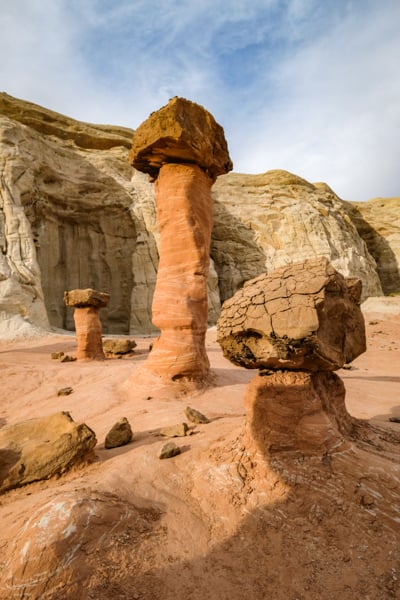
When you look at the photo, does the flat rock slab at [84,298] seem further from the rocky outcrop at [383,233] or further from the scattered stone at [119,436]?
the rocky outcrop at [383,233]

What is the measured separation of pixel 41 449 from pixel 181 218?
435cm

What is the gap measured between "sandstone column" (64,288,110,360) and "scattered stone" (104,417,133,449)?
19.3 ft

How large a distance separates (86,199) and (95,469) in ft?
64.3

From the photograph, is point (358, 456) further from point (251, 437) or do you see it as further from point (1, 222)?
point (1, 222)

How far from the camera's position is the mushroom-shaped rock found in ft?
6.66

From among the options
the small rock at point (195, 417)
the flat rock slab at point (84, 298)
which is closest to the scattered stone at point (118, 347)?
the flat rock slab at point (84, 298)

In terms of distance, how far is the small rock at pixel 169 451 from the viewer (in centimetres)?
242


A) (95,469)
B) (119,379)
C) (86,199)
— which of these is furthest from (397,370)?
(86,199)

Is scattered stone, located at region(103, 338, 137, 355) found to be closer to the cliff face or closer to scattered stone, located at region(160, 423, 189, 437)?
the cliff face

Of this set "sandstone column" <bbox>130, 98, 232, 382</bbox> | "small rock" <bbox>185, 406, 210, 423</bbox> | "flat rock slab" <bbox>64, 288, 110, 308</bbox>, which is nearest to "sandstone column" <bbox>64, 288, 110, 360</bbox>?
"flat rock slab" <bbox>64, 288, 110, 308</bbox>

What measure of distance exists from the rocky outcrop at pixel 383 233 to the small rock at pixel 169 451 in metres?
28.1

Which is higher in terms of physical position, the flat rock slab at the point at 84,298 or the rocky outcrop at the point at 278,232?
the rocky outcrop at the point at 278,232

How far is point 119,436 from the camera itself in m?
2.95

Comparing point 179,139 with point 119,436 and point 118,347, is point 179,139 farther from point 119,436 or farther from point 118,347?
point 118,347
